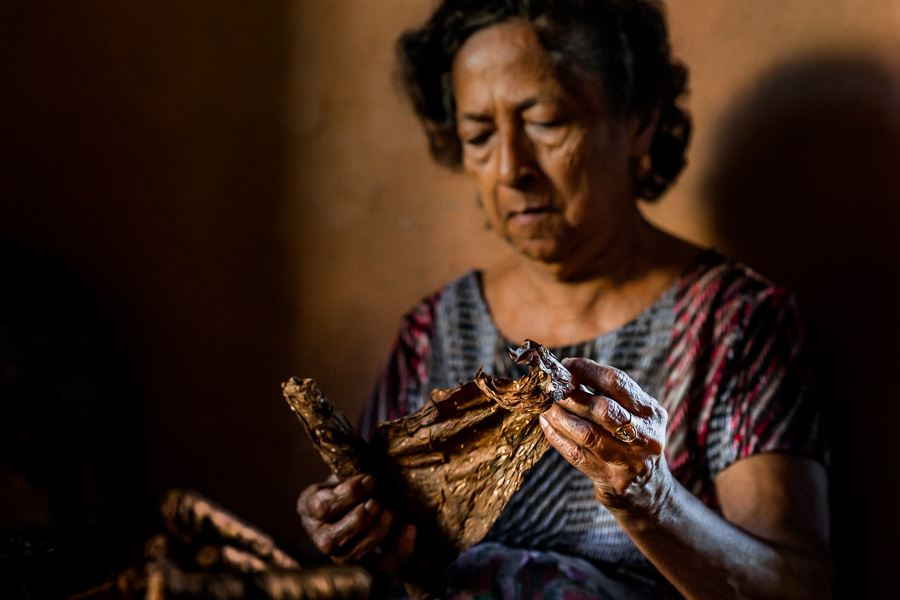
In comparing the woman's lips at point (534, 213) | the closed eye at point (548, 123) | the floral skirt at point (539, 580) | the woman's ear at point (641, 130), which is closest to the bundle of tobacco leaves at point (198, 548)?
the floral skirt at point (539, 580)

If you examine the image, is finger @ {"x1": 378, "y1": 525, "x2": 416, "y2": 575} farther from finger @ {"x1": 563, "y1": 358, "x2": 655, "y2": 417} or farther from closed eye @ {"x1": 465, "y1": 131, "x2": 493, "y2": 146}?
closed eye @ {"x1": 465, "y1": 131, "x2": 493, "y2": 146}

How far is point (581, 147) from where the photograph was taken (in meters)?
1.15

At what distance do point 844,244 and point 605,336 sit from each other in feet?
1.67

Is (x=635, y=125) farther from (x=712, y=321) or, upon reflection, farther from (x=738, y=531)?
(x=738, y=531)

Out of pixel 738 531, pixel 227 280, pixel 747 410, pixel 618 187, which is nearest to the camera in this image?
pixel 738 531

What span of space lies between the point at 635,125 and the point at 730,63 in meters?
0.39

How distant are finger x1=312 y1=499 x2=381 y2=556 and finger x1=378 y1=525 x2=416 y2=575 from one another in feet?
0.15

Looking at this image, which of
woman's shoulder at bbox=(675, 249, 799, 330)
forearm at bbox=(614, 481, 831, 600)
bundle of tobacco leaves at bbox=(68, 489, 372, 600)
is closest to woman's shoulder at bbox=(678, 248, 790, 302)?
woman's shoulder at bbox=(675, 249, 799, 330)

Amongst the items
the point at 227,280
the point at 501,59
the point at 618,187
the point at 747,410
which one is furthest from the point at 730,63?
the point at 227,280

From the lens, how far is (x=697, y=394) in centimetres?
111

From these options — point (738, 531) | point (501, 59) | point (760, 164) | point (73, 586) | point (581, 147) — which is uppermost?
point (501, 59)

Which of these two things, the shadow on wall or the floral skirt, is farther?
the shadow on wall

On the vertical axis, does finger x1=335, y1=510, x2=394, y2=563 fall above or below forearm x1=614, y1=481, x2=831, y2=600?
above

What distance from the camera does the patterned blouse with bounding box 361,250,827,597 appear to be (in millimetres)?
1079
